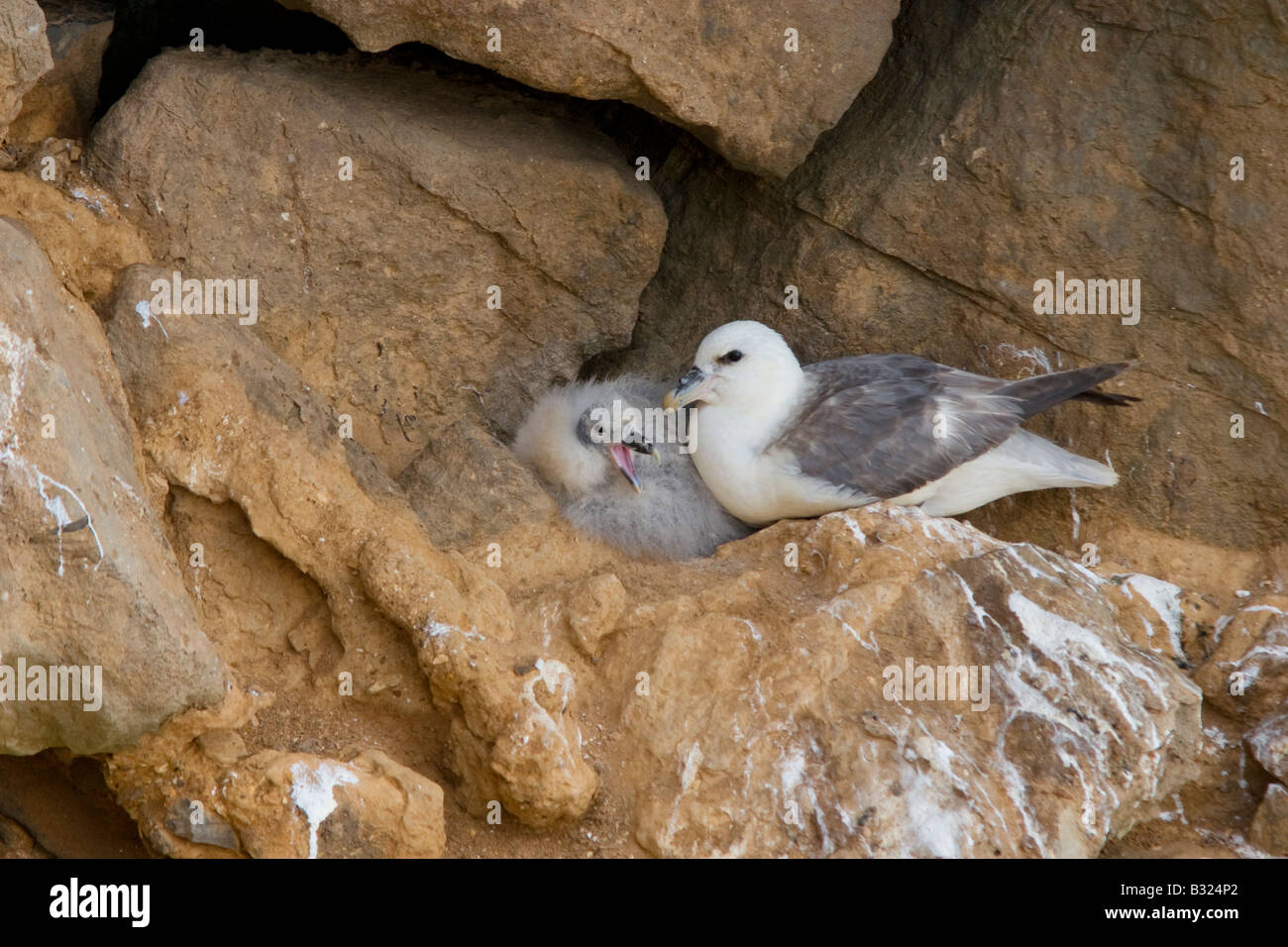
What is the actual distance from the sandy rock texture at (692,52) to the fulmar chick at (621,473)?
3.47 ft

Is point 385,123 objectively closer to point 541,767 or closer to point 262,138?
point 262,138

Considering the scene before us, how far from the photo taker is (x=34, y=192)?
416 centimetres

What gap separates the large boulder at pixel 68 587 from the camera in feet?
10.4

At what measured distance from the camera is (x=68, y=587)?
318 centimetres

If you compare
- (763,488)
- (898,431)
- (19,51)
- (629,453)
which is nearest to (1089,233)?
(898,431)

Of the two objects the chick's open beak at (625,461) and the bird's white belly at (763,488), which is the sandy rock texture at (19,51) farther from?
the bird's white belly at (763,488)

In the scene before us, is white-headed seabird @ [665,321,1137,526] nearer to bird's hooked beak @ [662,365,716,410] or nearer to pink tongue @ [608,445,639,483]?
bird's hooked beak @ [662,365,716,410]

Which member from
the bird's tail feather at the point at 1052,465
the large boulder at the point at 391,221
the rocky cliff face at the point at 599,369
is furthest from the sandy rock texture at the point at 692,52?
the bird's tail feather at the point at 1052,465

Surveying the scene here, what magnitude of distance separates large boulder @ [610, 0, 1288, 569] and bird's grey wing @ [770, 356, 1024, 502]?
0.44 m

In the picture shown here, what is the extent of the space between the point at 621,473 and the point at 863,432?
0.92 m

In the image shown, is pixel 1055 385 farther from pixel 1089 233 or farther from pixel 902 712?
pixel 902 712
